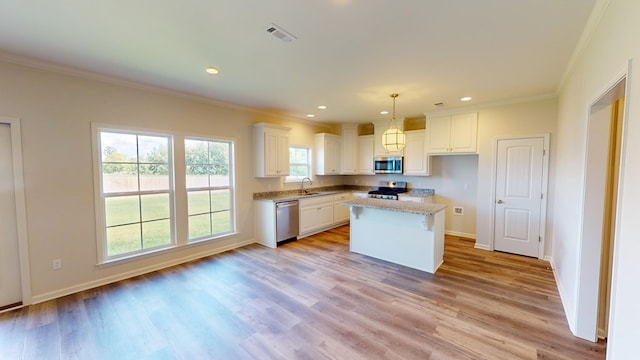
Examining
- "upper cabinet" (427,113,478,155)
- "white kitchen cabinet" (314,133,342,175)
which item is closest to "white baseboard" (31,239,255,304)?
"white kitchen cabinet" (314,133,342,175)

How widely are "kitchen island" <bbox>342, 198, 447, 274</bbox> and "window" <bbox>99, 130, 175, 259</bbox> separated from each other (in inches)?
117

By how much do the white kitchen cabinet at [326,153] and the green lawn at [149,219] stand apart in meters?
2.59

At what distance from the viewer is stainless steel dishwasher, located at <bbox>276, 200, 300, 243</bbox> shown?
484 cm

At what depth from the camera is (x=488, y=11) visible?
1.86 metres

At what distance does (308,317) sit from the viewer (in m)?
2.56

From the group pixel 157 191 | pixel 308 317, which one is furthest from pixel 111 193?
pixel 308 317

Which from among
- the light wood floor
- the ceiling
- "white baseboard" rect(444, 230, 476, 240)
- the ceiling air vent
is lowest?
the light wood floor

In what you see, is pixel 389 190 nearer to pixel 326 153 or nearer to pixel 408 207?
pixel 326 153

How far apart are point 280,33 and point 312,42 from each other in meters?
0.32

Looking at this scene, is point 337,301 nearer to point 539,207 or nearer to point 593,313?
point 593,313

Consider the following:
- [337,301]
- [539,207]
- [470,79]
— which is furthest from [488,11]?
[539,207]

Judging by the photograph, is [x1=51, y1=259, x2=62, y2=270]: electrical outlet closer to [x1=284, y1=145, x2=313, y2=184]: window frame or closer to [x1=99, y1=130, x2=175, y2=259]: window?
[x1=99, y1=130, x2=175, y2=259]: window

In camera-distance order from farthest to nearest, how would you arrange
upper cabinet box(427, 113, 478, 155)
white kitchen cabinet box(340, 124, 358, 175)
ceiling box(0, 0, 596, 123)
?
white kitchen cabinet box(340, 124, 358, 175)
upper cabinet box(427, 113, 478, 155)
ceiling box(0, 0, 596, 123)

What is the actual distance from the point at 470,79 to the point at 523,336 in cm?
291
